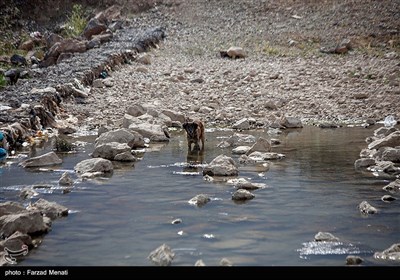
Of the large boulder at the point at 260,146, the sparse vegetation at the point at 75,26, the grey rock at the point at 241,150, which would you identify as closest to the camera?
the large boulder at the point at 260,146

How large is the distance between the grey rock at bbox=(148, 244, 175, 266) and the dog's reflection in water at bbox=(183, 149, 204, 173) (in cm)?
413

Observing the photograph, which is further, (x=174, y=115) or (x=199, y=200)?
(x=174, y=115)

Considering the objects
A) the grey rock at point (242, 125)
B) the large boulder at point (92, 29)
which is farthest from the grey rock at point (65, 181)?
the large boulder at point (92, 29)

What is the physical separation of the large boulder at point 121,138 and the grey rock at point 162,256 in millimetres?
5819

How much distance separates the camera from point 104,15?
33000 mm

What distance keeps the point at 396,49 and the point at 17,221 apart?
2086cm

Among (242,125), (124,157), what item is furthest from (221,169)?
(242,125)

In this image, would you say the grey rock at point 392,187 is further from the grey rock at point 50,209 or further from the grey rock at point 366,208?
the grey rock at point 50,209

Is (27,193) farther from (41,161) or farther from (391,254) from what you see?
(391,254)

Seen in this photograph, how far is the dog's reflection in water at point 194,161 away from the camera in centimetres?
993

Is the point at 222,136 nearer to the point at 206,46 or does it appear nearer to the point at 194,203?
the point at 194,203

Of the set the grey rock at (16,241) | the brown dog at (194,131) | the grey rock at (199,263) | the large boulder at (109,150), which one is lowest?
the grey rock at (199,263)

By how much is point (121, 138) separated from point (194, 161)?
1645mm

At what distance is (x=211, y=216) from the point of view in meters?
6.99
